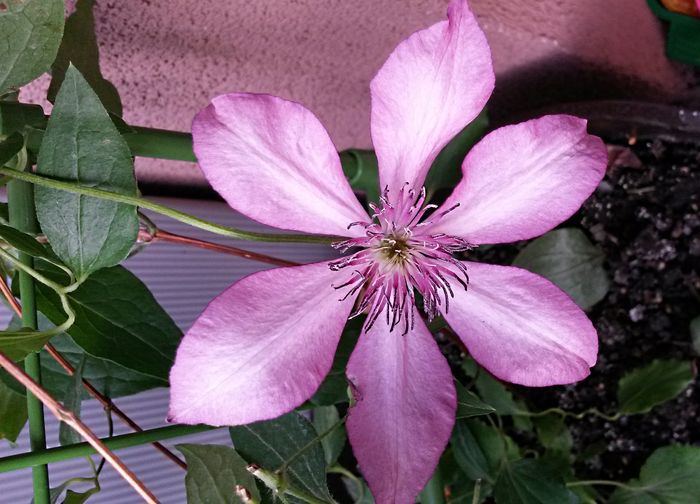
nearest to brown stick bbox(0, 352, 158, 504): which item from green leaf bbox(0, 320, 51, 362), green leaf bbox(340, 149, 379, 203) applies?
green leaf bbox(0, 320, 51, 362)

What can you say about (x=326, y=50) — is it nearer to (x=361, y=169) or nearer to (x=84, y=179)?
(x=361, y=169)

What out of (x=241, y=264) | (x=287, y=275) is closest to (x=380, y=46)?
(x=241, y=264)

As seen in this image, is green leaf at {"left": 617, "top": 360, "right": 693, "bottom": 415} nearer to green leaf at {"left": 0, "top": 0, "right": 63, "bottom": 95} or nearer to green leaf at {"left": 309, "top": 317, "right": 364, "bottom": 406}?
green leaf at {"left": 309, "top": 317, "right": 364, "bottom": 406}

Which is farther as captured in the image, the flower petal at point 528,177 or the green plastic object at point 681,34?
the green plastic object at point 681,34

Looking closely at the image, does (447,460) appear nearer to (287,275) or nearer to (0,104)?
(287,275)

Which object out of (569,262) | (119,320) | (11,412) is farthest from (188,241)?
(569,262)

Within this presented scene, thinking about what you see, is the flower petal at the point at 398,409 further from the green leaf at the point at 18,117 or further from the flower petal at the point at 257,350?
the green leaf at the point at 18,117

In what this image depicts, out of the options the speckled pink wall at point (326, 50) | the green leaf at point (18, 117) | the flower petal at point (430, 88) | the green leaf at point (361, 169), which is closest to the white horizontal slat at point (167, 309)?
the speckled pink wall at point (326, 50)
